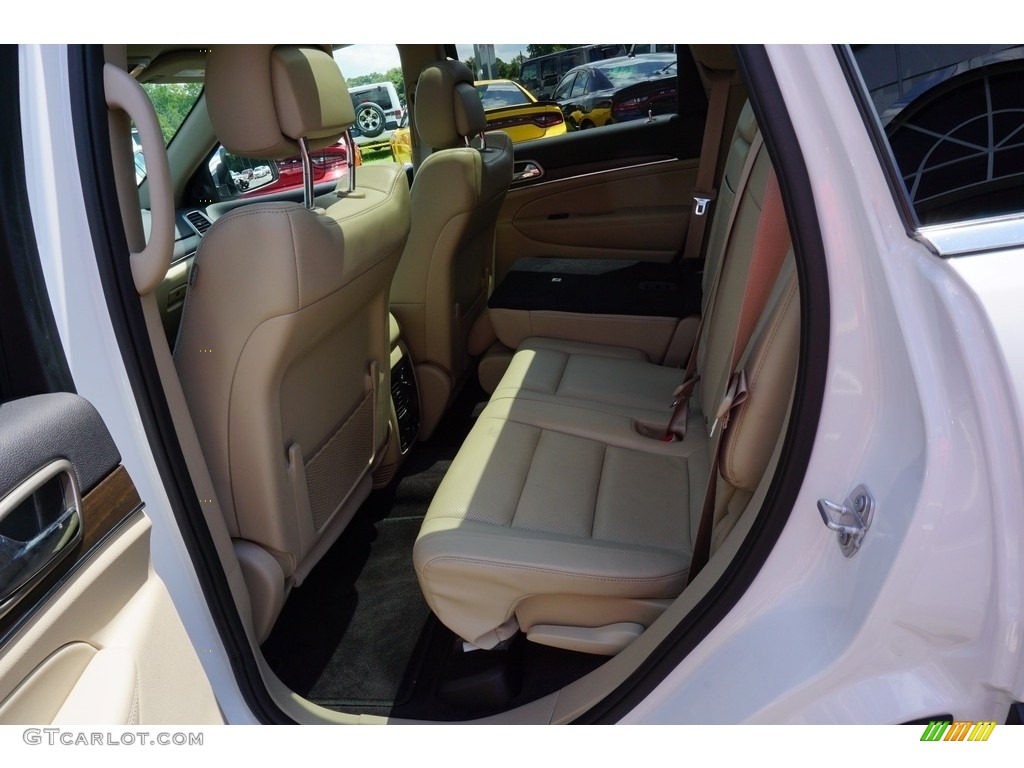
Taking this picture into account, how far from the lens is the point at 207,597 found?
1146mm

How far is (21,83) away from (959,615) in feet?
4.04

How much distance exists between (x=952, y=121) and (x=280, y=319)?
0.97m

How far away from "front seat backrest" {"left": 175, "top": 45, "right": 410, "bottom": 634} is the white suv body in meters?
0.25

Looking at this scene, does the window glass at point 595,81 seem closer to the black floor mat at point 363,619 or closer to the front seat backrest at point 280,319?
the front seat backrest at point 280,319

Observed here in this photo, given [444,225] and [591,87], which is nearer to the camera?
[444,225]

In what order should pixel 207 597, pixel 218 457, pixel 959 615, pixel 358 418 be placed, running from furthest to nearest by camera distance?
1. pixel 358 418
2. pixel 218 457
3. pixel 207 597
4. pixel 959 615

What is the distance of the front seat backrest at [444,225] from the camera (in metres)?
2.22

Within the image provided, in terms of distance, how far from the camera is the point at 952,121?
82 centimetres

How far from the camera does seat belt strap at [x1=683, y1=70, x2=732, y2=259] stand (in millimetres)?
2635

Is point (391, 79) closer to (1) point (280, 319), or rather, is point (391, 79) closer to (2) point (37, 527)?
(1) point (280, 319)

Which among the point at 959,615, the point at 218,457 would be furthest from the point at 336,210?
the point at 959,615
